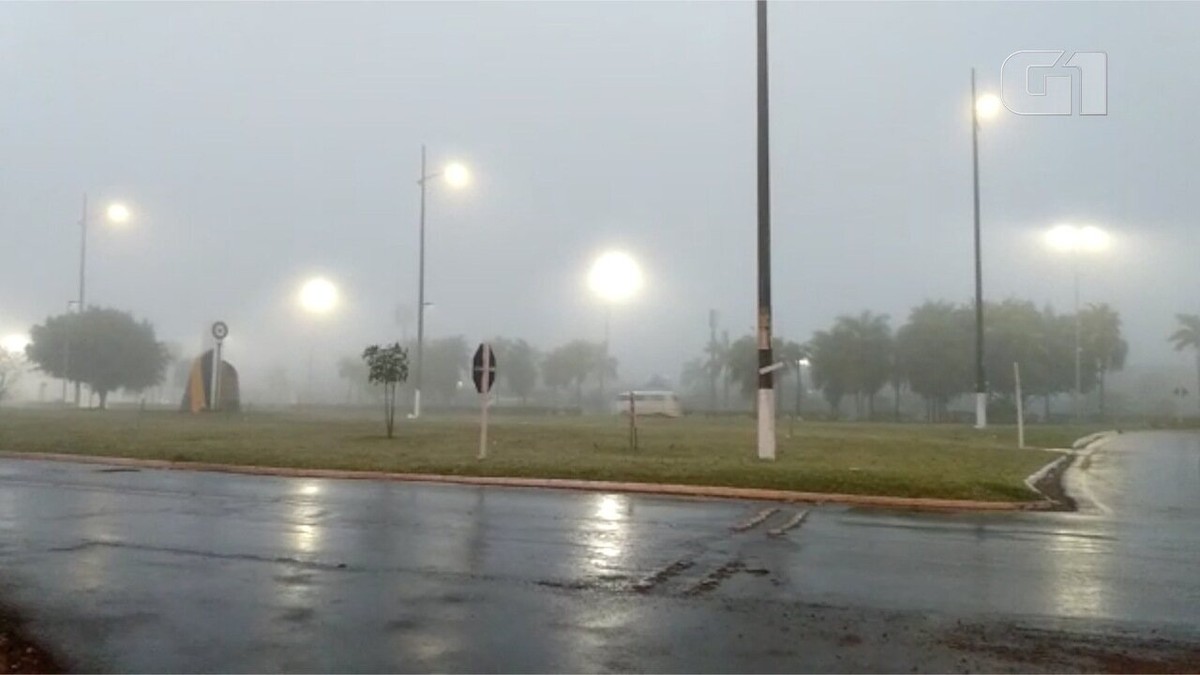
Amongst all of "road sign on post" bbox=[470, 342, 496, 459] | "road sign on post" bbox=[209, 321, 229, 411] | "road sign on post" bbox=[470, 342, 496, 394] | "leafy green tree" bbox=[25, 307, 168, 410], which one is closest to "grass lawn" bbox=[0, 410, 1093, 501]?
"road sign on post" bbox=[470, 342, 496, 459]

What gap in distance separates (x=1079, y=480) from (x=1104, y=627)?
14413 mm

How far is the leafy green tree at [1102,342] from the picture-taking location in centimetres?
8400

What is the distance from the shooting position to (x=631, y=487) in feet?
55.1

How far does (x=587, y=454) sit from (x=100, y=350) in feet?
183

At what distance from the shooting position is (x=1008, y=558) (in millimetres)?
10367

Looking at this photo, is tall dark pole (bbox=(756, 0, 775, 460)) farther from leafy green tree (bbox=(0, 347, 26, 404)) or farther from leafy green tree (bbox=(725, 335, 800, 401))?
leafy green tree (bbox=(0, 347, 26, 404))

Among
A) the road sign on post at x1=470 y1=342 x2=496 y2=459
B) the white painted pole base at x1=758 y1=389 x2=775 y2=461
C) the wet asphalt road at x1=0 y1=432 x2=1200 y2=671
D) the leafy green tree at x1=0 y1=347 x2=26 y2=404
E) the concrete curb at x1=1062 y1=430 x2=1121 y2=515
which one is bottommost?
the wet asphalt road at x1=0 y1=432 x2=1200 y2=671

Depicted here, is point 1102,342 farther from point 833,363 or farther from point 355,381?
point 355,381

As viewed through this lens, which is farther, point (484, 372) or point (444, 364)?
point (444, 364)

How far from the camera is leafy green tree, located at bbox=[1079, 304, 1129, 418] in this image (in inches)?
3307

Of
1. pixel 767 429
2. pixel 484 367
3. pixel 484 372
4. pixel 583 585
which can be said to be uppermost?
pixel 484 367

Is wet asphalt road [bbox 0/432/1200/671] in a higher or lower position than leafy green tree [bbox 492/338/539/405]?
lower

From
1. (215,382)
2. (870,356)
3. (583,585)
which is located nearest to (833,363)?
(870,356)

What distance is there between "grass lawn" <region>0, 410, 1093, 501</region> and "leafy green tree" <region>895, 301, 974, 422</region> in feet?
132
